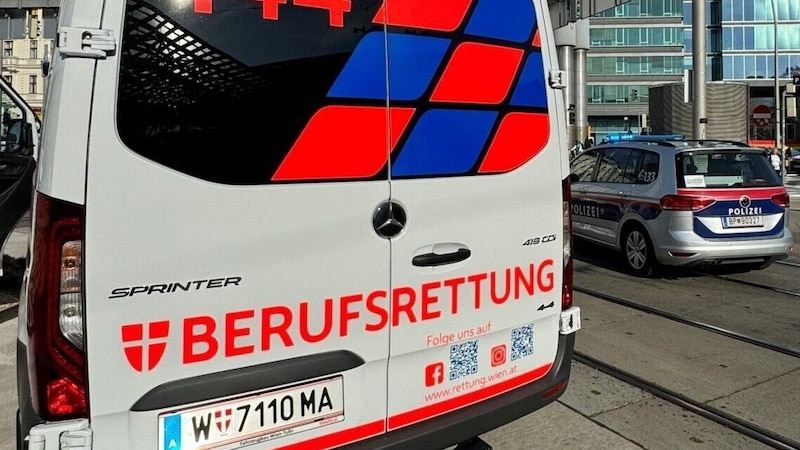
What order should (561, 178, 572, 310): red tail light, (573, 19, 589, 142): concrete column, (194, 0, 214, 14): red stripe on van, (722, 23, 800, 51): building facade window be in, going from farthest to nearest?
(722, 23, 800, 51): building facade window, (573, 19, 589, 142): concrete column, (561, 178, 572, 310): red tail light, (194, 0, 214, 14): red stripe on van

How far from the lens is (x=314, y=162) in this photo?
6.53 feet

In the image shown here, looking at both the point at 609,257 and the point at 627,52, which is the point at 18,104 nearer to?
the point at 609,257

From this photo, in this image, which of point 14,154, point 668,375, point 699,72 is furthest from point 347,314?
point 699,72

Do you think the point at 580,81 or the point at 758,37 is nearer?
the point at 580,81

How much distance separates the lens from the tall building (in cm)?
1581

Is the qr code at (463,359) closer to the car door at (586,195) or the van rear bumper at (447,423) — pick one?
the van rear bumper at (447,423)

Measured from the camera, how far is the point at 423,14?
2.21 meters

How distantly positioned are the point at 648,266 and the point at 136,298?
263 inches

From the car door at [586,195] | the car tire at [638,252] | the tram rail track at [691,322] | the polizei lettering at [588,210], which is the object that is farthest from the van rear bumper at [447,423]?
the car door at [586,195]

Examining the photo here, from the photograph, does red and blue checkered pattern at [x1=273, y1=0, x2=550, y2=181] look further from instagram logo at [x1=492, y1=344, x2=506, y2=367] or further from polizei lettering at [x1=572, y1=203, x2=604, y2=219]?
polizei lettering at [x1=572, y1=203, x2=604, y2=219]

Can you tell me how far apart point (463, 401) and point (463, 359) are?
0.54ft

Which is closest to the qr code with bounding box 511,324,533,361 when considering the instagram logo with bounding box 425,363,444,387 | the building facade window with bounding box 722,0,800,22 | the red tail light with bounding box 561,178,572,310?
the red tail light with bounding box 561,178,572,310

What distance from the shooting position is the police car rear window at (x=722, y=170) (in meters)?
6.86

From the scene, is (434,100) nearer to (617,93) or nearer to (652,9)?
(617,93)
